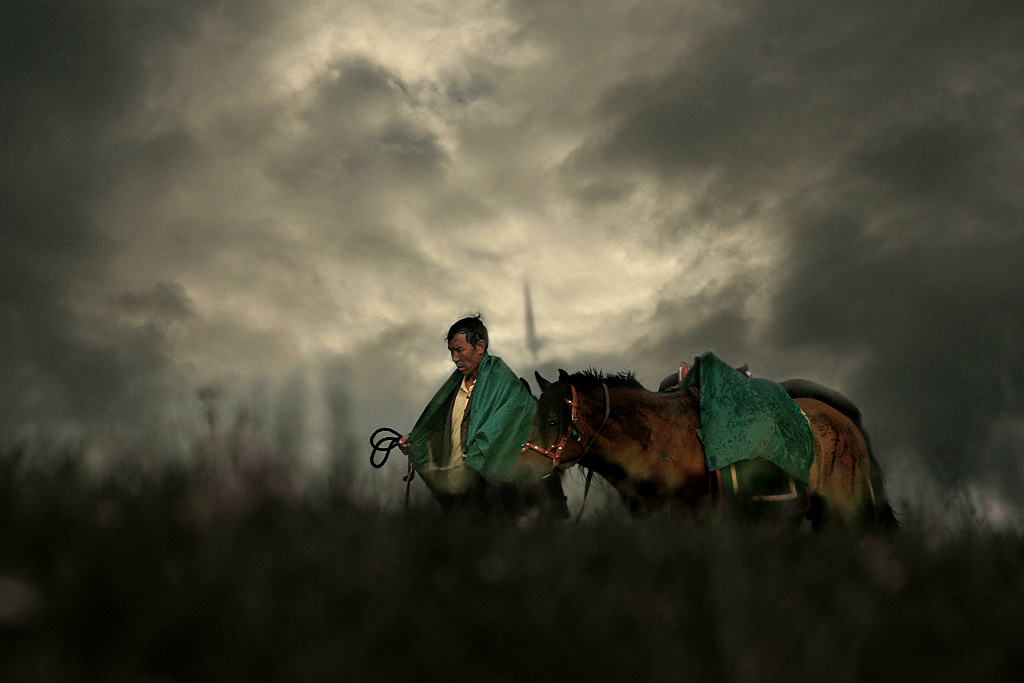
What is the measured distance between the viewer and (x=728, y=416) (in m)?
4.87

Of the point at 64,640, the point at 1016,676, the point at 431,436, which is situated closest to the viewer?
the point at 64,640

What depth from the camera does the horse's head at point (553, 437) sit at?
4.71 metres

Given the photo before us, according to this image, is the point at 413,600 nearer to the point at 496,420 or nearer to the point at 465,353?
the point at 496,420

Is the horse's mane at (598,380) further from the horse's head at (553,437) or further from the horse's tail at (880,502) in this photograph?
the horse's tail at (880,502)

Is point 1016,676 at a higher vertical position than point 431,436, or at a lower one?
lower

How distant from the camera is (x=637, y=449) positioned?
4.75 m

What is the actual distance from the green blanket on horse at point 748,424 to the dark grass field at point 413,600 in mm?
1669

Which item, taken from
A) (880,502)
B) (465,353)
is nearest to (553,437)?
(465,353)

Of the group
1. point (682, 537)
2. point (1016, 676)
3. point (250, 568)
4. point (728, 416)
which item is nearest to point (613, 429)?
point (728, 416)

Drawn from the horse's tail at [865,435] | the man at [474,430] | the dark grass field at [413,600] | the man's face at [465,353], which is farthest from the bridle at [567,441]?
the horse's tail at [865,435]

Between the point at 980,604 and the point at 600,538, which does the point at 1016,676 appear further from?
the point at 600,538

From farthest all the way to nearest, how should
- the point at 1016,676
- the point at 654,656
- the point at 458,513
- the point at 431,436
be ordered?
the point at 431,436
the point at 458,513
the point at 1016,676
the point at 654,656

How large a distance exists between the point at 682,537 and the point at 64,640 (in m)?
2.40

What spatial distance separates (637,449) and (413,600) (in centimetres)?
302
